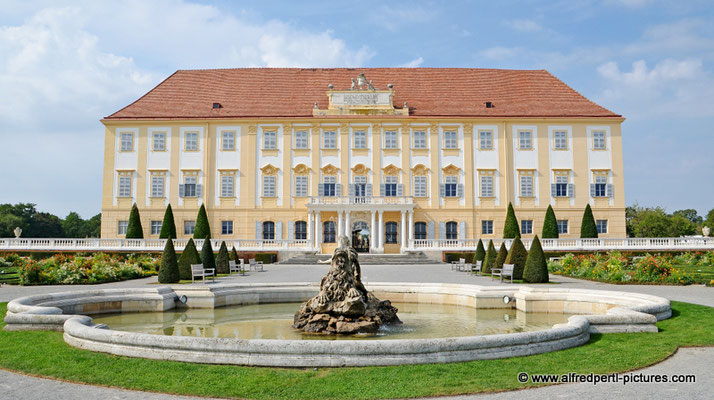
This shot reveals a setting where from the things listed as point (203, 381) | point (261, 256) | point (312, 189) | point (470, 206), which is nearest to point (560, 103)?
point (470, 206)

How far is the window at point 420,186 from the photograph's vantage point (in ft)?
125

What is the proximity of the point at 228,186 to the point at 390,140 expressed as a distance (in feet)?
36.4

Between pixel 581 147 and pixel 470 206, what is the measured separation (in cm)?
839

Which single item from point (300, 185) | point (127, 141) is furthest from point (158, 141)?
point (300, 185)

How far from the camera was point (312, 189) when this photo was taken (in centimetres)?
3816

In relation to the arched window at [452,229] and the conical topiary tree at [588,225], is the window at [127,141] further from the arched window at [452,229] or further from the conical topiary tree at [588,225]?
the conical topiary tree at [588,225]

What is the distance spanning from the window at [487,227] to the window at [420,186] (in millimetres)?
4319

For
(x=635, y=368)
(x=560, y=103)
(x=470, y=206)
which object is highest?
(x=560, y=103)

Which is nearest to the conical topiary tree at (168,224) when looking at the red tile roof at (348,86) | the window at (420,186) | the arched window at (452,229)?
the red tile roof at (348,86)

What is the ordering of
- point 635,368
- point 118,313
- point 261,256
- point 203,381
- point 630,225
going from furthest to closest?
point 630,225 → point 261,256 → point 118,313 → point 635,368 → point 203,381

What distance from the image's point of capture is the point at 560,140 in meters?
38.3

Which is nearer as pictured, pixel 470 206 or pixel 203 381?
pixel 203 381

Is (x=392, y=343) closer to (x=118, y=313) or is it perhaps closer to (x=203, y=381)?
(x=203, y=381)

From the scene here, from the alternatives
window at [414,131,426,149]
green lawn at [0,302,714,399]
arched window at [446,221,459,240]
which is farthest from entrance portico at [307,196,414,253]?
green lawn at [0,302,714,399]
